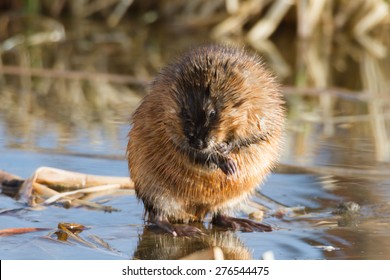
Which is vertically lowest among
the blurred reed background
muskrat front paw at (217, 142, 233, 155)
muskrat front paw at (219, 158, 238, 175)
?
muskrat front paw at (219, 158, 238, 175)

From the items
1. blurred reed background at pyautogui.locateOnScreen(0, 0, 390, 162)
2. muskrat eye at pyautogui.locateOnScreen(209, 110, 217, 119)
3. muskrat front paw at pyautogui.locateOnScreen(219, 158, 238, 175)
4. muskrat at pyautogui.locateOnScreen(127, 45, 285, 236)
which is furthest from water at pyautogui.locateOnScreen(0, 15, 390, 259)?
muskrat eye at pyautogui.locateOnScreen(209, 110, 217, 119)

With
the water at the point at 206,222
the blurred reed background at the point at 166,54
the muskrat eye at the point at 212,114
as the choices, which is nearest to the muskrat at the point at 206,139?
the muskrat eye at the point at 212,114

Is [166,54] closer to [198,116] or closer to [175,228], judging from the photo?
[175,228]

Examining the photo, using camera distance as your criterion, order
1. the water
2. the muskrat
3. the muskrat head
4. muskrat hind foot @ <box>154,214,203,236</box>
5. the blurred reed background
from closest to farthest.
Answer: the water → the muskrat head → the muskrat → muskrat hind foot @ <box>154,214,203,236</box> → the blurred reed background

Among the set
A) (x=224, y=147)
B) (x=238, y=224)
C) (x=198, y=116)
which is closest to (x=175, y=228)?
(x=238, y=224)

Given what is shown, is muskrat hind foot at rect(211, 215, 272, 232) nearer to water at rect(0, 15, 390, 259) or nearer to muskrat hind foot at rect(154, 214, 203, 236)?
water at rect(0, 15, 390, 259)

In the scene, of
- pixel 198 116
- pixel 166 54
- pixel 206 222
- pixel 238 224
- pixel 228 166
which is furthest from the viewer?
pixel 166 54

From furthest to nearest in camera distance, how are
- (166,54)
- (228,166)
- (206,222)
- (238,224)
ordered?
(166,54) < (206,222) < (238,224) < (228,166)

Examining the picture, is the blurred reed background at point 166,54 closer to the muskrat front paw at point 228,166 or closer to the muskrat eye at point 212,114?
the muskrat front paw at point 228,166

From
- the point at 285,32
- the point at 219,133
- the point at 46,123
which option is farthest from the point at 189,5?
the point at 219,133
